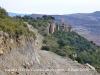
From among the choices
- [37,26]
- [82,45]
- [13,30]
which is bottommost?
[82,45]

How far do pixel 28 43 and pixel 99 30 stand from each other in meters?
148

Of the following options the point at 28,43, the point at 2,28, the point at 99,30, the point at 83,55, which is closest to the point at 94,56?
the point at 83,55

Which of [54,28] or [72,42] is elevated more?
[54,28]

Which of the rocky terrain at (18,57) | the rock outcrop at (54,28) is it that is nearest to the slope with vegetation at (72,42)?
the rock outcrop at (54,28)

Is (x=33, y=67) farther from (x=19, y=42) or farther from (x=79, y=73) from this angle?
(x=79, y=73)

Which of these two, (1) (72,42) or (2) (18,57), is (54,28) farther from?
(2) (18,57)

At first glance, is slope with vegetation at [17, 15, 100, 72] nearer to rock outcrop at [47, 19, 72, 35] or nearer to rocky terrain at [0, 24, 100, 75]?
rock outcrop at [47, 19, 72, 35]

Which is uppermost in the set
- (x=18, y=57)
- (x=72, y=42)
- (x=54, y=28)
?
(x=18, y=57)

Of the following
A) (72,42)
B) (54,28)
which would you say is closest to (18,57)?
(72,42)

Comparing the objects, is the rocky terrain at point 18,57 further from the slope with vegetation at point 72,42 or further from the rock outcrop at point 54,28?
the rock outcrop at point 54,28

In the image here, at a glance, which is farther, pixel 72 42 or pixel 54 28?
pixel 54 28

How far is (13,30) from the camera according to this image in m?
20.1

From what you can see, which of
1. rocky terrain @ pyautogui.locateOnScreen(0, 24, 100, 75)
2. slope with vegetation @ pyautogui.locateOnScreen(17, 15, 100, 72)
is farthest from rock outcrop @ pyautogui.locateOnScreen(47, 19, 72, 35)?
rocky terrain @ pyautogui.locateOnScreen(0, 24, 100, 75)

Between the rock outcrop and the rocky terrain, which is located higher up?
the rocky terrain
